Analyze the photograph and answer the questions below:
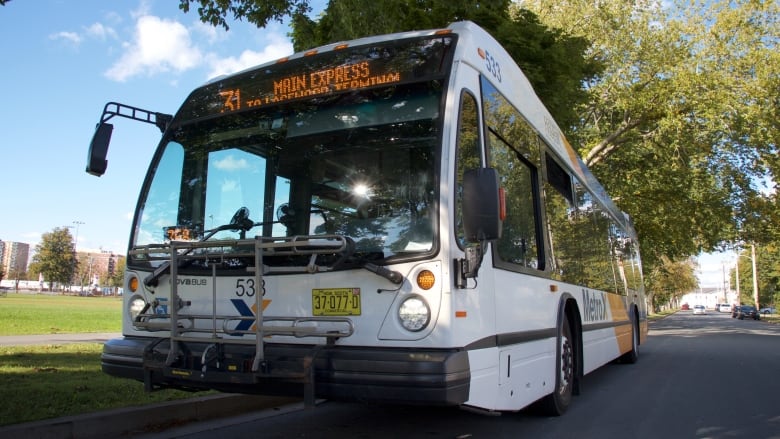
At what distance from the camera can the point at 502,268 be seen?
15.2ft

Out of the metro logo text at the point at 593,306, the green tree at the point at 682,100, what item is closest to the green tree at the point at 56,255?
the green tree at the point at 682,100

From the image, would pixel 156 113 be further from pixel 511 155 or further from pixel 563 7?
pixel 563 7

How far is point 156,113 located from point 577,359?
5114mm

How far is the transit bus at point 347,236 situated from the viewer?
3863 mm

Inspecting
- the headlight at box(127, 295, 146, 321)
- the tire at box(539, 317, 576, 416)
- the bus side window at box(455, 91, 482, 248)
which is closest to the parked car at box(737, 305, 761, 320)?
the tire at box(539, 317, 576, 416)

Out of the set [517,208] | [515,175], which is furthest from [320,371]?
[515,175]

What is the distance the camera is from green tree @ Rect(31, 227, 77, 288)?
304 ft

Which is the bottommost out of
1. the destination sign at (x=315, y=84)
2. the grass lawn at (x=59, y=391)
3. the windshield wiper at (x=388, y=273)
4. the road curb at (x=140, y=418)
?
the road curb at (x=140, y=418)

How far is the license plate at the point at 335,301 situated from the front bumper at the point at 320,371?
0.23 meters

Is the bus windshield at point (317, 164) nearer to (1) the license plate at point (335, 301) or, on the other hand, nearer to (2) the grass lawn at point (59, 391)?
(1) the license plate at point (335, 301)

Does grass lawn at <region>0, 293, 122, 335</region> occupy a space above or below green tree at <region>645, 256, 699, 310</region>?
below

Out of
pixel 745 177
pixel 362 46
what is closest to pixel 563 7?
pixel 745 177

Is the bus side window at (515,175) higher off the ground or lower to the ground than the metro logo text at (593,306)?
higher

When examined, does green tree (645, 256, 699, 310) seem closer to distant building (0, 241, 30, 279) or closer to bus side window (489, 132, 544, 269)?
bus side window (489, 132, 544, 269)
